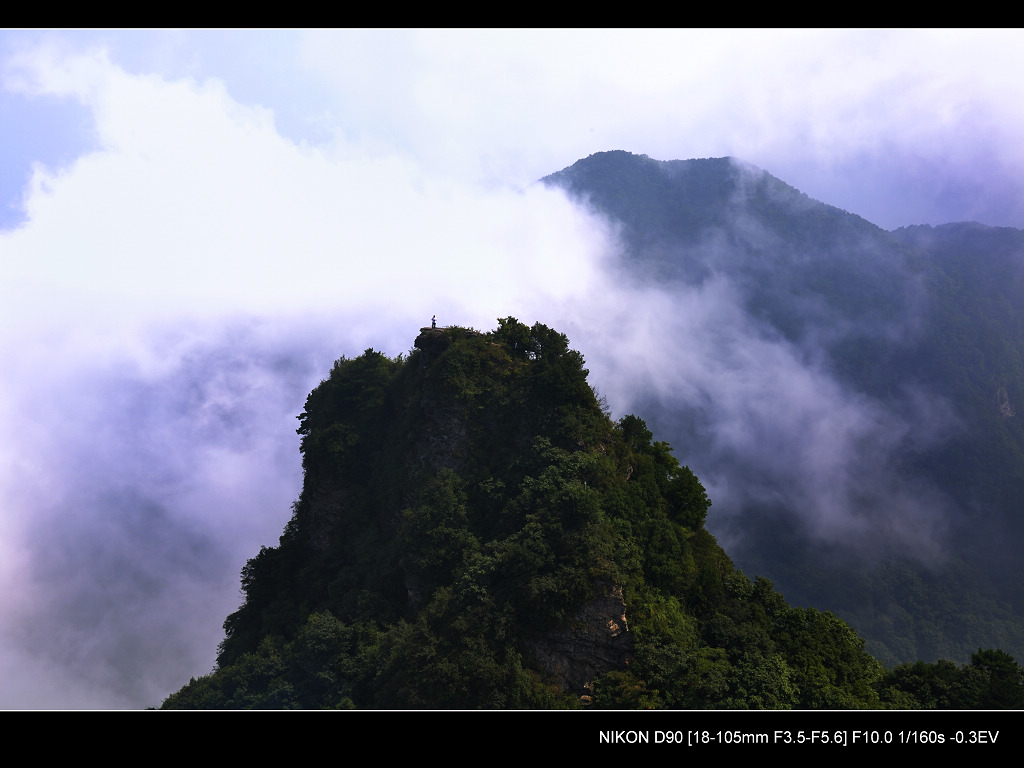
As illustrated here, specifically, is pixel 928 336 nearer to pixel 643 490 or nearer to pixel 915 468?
pixel 915 468

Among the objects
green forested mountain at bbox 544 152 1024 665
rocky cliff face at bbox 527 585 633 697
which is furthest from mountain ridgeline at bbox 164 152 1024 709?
green forested mountain at bbox 544 152 1024 665

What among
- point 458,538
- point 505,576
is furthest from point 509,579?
point 458,538

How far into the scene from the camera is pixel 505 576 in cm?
3400

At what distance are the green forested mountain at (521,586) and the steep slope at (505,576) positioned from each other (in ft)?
0.33

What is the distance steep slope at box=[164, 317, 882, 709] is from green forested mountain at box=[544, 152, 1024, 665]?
9056 cm

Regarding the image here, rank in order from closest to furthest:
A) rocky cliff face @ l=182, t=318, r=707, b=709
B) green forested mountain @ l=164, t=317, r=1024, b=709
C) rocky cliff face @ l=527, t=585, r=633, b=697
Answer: green forested mountain @ l=164, t=317, r=1024, b=709 → rocky cliff face @ l=527, t=585, r=633, b=697 → rocky cliff face @ l=182, t=318, r=707, b=709

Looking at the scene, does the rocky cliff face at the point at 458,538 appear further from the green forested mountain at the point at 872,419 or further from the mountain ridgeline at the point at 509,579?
the green forested mountain at the point at 872,419

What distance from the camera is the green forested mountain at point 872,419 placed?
398ft

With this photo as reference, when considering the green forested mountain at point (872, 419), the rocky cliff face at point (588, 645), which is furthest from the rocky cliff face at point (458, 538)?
the green forested mountain at point (872, 419)

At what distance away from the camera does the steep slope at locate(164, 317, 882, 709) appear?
103 feet

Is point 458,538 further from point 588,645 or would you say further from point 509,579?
point 588,645

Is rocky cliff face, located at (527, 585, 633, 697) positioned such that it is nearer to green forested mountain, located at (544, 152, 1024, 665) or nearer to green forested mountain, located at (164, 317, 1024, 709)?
green forested mountain, located at (164, 317, 1024, 709)

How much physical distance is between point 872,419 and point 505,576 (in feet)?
477

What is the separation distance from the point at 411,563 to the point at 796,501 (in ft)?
407
